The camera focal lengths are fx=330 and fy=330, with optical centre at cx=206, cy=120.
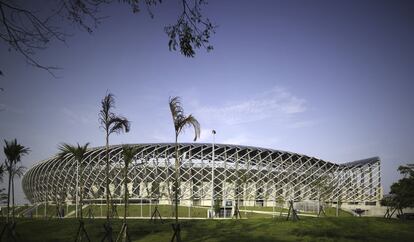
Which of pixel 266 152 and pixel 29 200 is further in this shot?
pixel 29 200

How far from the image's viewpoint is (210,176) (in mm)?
73375

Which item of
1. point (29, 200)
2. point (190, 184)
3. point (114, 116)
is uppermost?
point (114, 116)

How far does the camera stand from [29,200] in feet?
313

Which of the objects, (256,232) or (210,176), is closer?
(256,232)

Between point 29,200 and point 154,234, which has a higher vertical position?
point 154,234

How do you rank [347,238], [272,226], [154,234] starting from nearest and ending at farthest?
[347,238] < [154,234] < [272,226]

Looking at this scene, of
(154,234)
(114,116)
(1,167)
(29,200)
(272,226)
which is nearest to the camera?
(114,116)

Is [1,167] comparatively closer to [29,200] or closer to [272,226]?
[272,226]

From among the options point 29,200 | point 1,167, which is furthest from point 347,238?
point 29,200

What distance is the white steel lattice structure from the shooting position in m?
68.1

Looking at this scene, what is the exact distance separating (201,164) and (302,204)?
23453 millimetres

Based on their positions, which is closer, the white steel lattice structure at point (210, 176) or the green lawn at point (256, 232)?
the green lawn at point (256, 232)

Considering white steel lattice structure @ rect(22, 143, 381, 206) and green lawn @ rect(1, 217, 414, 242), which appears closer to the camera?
green lawn @ rect(1, 217, 414, 242)

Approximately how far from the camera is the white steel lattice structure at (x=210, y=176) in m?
68.1
